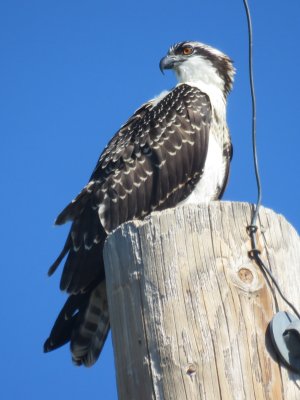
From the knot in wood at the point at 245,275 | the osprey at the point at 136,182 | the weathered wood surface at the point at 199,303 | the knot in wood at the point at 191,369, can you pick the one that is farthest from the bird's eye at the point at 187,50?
the knot in wood at the point at 191,369

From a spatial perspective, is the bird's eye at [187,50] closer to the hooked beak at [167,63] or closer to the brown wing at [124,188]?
the hooked beak at [167,63]

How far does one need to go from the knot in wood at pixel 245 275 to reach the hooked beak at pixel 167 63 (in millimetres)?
5131

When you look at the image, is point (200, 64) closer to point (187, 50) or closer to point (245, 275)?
point (187, 50)

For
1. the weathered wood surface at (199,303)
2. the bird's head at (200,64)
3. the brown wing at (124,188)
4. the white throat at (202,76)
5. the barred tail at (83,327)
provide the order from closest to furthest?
the weathered wood surface at (199,303) < the barred tail at (83,327) < the brown wing at (124,188) < the white throat at (202,76) < the bird's head at (200,64)

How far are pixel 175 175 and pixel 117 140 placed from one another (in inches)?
31.9

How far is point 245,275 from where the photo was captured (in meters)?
3.53

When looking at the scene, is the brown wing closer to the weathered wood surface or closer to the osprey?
the osprey

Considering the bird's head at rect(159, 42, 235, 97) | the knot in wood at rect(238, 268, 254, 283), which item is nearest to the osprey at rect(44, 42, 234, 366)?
the bird's head at rect(159, 42, 235, 97)

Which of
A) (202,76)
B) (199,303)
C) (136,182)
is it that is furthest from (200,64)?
(199,303)

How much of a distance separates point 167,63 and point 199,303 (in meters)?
5.32

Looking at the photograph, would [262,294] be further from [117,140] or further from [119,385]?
[117,140]

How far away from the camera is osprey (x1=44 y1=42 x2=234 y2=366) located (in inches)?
238

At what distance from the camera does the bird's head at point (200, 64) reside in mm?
8133

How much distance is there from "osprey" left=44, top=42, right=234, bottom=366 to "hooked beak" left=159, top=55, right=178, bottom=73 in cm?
53
